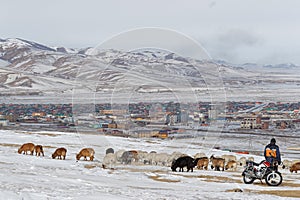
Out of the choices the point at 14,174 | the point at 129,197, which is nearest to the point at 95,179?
the point at 14,174

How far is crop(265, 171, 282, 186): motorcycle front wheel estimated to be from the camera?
17078 mm

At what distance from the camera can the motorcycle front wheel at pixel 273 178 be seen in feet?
56.0

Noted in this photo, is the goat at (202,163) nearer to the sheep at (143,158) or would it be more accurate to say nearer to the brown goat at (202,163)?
the brown goat at (202,163)

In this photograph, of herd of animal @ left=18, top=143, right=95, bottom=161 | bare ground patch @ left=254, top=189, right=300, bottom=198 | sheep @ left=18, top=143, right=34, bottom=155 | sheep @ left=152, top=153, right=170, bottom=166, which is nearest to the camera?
bare ground patch @ left=254, top=189, right=300, bottom=198

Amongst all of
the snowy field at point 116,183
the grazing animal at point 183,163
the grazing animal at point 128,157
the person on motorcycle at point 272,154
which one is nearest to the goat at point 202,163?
the snowy field at point 116,183

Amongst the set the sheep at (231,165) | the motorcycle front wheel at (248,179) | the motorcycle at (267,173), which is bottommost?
the motorcycle front wheel at (248,179)

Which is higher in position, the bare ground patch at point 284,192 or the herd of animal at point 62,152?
the herd of animal at point 62,152

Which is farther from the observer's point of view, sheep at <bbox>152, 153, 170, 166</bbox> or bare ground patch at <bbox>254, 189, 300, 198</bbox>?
sheep at <bbox>152, 153, 170, 166</bbox>

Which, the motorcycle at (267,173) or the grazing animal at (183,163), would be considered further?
the grazing animal at (183,163)

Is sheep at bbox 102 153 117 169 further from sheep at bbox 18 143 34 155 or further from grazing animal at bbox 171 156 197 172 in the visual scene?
sheep at bbox 18 143 34 155

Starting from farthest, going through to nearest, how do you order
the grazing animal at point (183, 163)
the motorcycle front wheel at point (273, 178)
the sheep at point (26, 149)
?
the sheep at point (26, 149)
the grazing animal at point (183, 163)
the motorcycle front wheel at point (273, 178)

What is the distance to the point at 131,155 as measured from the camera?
2495cm

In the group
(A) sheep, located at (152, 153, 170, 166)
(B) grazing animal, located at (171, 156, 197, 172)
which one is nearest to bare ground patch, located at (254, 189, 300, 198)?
(B) grazing animal, located at (171, 156, 197, 172)

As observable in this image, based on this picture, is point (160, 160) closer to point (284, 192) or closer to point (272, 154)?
point (272, 154)
